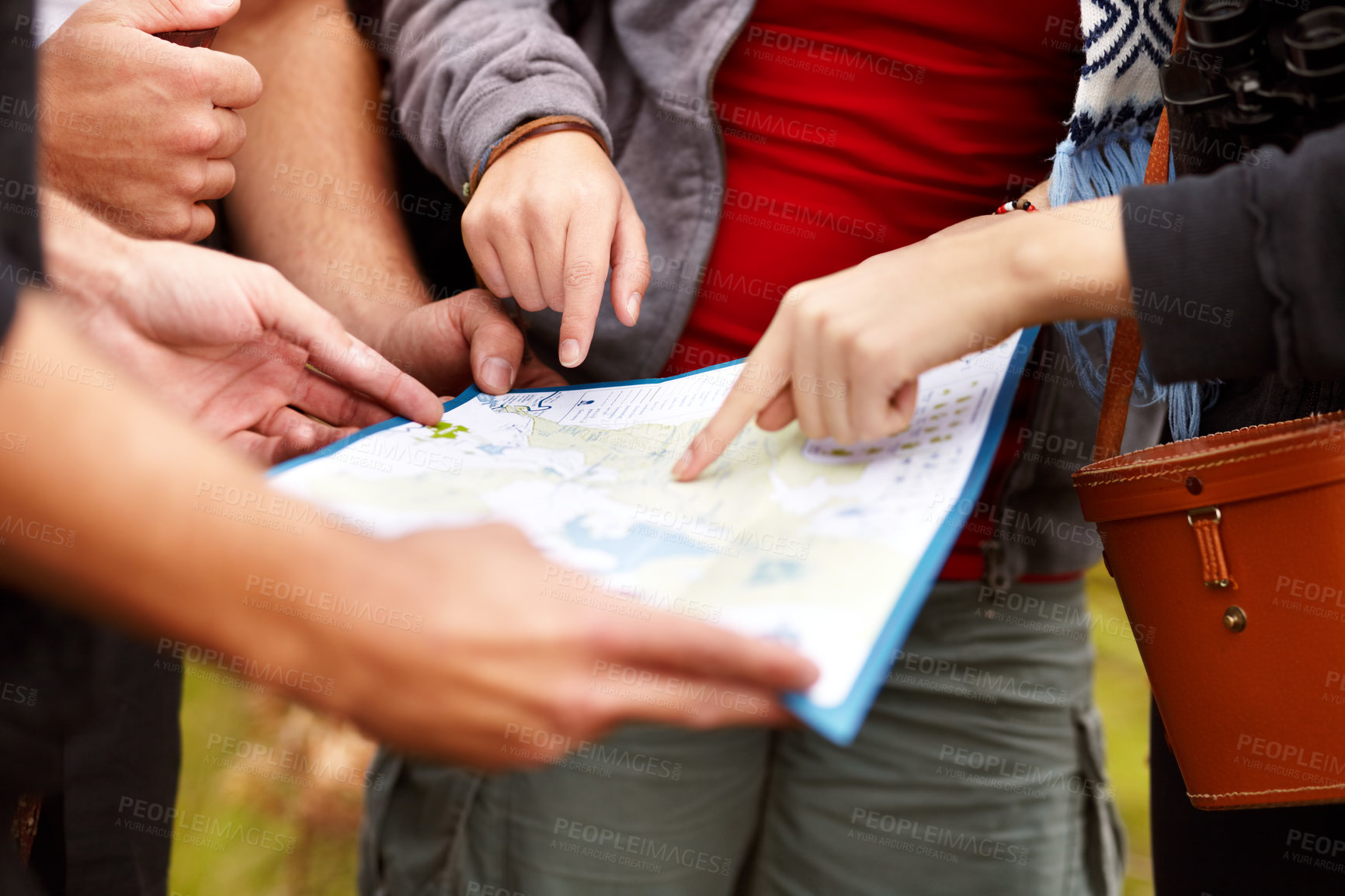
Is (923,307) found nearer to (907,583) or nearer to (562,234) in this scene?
(907,583)

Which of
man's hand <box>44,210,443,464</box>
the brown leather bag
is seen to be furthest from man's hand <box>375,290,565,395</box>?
the brown leather bag

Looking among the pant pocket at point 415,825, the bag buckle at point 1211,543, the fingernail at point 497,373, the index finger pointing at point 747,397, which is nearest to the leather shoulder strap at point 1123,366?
the bag buckle at point 1211,543

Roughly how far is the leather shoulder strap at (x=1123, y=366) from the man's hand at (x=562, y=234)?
1.46 ft

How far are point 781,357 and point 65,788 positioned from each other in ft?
2.72

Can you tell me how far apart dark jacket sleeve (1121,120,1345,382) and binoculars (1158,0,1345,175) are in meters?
0.06

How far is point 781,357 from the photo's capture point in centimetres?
66

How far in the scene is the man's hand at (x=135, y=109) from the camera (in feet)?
2.84

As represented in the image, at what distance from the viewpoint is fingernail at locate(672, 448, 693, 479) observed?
0.69 meters

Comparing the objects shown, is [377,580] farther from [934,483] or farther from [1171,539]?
[1171,539]

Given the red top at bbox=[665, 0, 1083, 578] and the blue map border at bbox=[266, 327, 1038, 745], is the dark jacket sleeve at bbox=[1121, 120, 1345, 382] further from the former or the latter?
the red top at bbox=[665, 0, 1083, 578]

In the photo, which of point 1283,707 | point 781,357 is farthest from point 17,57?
point 1283,707

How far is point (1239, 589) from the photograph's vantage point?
25.3 inches

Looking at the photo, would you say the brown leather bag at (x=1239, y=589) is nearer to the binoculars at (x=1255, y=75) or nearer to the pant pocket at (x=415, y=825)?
the binoculars at (x=1255, y=75)

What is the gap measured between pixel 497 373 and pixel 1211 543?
673 millimetres
